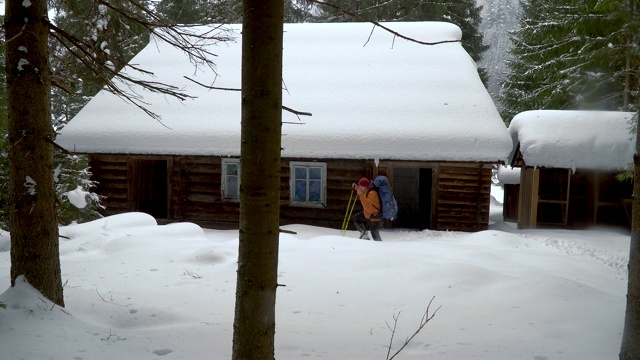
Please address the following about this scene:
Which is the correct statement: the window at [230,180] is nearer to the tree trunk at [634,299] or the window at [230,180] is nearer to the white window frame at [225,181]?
the white window frame at [225,181]

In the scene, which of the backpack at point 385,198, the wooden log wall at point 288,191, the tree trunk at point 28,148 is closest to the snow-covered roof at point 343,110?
the wooden log wall at point 288,191

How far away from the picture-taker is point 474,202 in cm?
1310

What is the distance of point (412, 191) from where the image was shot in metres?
18.1

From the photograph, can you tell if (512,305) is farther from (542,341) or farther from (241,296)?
(241,296)

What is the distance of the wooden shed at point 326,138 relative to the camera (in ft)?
42.4

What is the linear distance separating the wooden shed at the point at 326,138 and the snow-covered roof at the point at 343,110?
0.11ft

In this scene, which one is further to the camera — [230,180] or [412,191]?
[412,191]

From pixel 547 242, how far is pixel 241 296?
10525 millimetres

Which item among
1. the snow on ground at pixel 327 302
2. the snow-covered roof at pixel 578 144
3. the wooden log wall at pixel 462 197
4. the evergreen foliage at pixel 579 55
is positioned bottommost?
the snow on ground at pixel 327 302

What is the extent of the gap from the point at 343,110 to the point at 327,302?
8976mm

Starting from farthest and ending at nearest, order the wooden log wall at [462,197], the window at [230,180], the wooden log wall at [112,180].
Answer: the wooden log wall at [112,180] < the window at [230,180] < the wooden log wall at [462,197]

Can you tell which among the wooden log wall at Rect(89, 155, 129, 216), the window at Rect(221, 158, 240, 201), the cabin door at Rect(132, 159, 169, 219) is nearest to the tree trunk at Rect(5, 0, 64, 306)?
the window at Rect(221, 158, 240, 201)

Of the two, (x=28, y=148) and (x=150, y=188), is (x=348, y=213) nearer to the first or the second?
(x=150, y=188)

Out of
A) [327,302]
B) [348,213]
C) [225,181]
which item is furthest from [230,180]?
[327,302]
